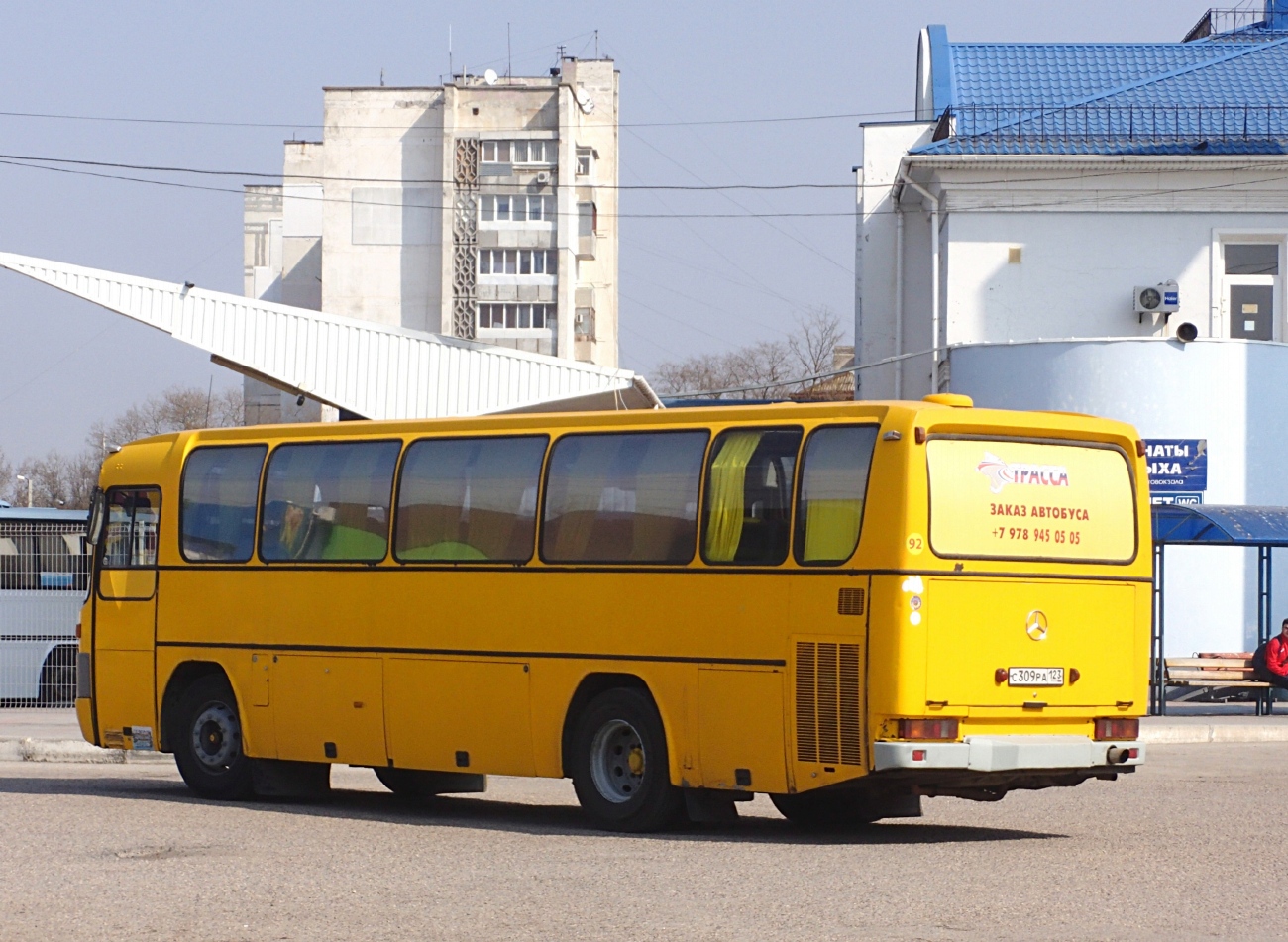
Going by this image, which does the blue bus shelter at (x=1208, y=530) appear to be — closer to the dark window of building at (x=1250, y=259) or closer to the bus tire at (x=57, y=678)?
the dark window of building at (x=1250, y=259)

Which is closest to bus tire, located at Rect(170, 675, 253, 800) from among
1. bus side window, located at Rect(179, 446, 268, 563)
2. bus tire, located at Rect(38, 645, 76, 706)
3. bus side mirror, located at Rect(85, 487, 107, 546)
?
bus side window, located at Rect(179, 446, 268, 563)

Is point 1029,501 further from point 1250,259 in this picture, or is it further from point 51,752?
point 1250,259

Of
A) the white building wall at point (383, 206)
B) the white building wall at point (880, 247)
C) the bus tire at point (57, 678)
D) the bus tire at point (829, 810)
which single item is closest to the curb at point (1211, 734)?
the bus tire at point (829, 810)

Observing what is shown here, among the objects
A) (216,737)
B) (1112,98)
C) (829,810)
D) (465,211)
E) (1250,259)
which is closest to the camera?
(829,810)

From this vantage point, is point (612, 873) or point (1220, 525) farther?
point (1220, 525)

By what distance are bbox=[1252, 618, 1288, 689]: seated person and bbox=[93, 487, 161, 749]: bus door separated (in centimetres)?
1658

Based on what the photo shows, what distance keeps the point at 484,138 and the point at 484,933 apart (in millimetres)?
84892

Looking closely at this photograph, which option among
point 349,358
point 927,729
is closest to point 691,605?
point 927,729

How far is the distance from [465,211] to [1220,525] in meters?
68.0

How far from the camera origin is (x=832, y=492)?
11.9 meters

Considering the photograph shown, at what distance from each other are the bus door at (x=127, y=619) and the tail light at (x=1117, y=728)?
25.2ft

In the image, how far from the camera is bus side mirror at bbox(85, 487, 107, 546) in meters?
16.6

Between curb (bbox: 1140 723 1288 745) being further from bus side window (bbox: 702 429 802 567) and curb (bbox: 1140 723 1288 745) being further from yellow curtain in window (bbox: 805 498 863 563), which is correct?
yellow curtain in window (bbox: 805 498 863 563)

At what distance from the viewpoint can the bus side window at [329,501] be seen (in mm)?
14414
